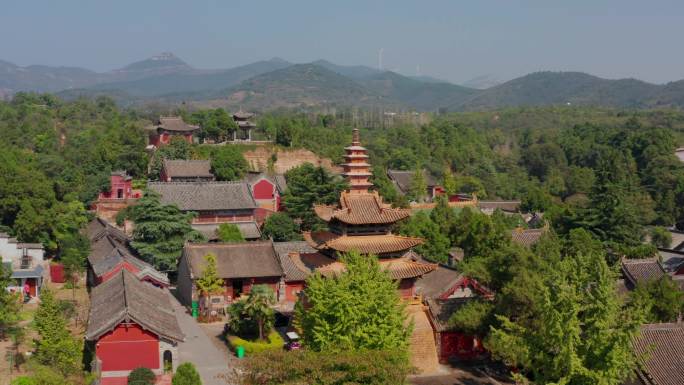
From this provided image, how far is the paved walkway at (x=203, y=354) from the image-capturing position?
1036 inches

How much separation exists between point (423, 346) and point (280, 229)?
61.2ft

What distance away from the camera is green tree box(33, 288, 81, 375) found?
2459 centimetres

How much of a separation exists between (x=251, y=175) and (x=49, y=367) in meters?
33.0

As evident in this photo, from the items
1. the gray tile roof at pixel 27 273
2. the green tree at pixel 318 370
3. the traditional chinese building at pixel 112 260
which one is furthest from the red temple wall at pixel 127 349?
the gray tile roof at pixel 27 273

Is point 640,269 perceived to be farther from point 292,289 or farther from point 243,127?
point 243,127

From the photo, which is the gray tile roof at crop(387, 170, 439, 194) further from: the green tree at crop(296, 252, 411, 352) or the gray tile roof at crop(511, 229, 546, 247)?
the green tree at crop(296, 252, 411, 352)

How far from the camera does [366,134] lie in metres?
101

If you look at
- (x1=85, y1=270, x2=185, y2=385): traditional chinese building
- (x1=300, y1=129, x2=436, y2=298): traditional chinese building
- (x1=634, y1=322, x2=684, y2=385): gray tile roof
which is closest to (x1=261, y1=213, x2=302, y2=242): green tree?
(x1=300, y1=129, x2=436, y2=298): traditional chinese building

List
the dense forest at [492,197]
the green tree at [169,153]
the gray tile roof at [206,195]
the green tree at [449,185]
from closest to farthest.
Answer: the dense forest at [492,197] → the gray tile roof at [206,195] → the green tree at [169,153] → the green tree at [449,185]

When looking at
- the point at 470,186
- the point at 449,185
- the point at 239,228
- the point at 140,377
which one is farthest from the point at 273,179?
the point at 140,377

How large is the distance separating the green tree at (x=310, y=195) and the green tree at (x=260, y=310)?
15598mm

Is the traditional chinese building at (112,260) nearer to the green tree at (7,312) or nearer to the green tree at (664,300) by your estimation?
the green tree at (7,312)

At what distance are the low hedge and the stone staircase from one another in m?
4.85

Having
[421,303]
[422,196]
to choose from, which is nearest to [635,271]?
[421,303]
